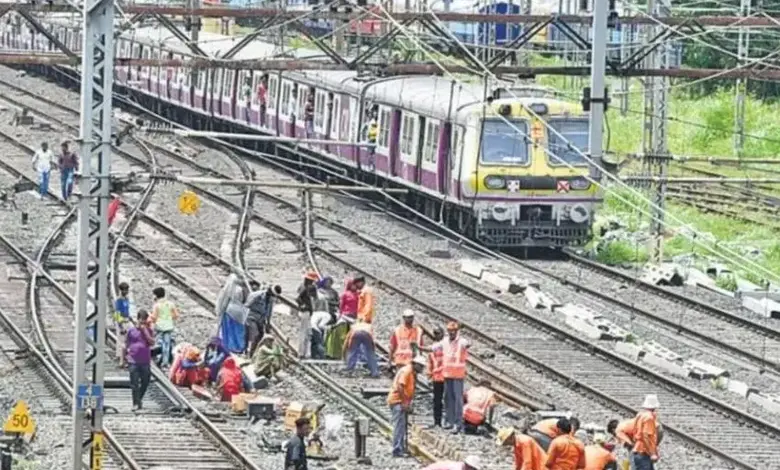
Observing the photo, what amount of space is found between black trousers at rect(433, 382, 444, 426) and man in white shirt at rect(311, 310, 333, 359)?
12.8 ft

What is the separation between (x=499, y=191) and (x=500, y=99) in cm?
150

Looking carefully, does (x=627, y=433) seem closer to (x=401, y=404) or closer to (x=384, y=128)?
(x=401, y=404)

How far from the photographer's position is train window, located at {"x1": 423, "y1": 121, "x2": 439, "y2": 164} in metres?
36.2

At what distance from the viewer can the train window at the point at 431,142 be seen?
36219 mm

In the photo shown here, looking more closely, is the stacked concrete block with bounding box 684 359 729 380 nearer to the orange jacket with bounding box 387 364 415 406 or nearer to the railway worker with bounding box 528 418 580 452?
the orange jacket with bounding box 387 364 415 406

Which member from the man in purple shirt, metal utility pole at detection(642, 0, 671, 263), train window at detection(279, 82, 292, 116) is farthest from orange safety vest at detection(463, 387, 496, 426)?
train window at detection(279, 82, 292, 116)

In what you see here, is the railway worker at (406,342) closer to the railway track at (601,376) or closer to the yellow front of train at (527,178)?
the railway track at (601,376)

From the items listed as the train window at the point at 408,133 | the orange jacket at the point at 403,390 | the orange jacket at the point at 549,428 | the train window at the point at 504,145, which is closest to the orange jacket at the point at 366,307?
the orange jacket at the point at 403,390

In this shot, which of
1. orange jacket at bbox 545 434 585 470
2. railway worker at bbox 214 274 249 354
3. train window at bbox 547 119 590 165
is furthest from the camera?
train window at bbox 547 119 590 165

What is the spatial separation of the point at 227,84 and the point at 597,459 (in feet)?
113

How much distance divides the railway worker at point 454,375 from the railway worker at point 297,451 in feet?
8.43

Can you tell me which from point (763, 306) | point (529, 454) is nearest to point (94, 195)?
point (529, 454)

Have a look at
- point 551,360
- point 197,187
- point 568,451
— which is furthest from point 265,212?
point 568,451

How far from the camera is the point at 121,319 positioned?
25.9 m
